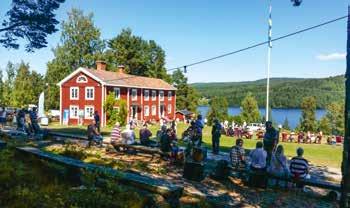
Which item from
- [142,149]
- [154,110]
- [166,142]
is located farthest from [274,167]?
[154,110]

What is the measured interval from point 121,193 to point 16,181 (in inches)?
83.6

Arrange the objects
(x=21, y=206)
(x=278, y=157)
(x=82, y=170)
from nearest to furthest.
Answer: (x=21, y=206) < (x=82, y=170) < (x=278, y=157)

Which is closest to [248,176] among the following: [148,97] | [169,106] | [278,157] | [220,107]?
[278,157]

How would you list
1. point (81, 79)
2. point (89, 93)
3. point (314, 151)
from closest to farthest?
point (314, 151)
point (89, 93)
point (81, 79)

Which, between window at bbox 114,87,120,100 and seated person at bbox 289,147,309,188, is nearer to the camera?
seated person at bbox 289,147,309,188

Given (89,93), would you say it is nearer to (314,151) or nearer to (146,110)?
(146,110)

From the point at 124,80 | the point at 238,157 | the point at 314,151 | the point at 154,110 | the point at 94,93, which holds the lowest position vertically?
the point at 314,151

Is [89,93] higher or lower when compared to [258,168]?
higher

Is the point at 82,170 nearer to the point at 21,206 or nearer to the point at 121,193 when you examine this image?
the point at 121,193

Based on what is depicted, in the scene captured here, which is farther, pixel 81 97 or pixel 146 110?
pixel 146 110

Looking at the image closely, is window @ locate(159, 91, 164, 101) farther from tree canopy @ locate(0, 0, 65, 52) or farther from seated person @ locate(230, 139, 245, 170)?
seated person @ locate(230, 139, 245, 170)

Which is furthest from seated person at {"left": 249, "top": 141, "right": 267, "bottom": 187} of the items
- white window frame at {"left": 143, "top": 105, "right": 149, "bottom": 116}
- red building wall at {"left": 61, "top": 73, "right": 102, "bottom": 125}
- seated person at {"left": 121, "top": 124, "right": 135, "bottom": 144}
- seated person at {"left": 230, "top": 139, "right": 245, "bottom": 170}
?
white window frame at {"left": 143, "top": 105, "right": 149, "bottom": 116}

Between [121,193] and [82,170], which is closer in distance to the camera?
[121,193]

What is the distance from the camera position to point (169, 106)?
63.2 m
